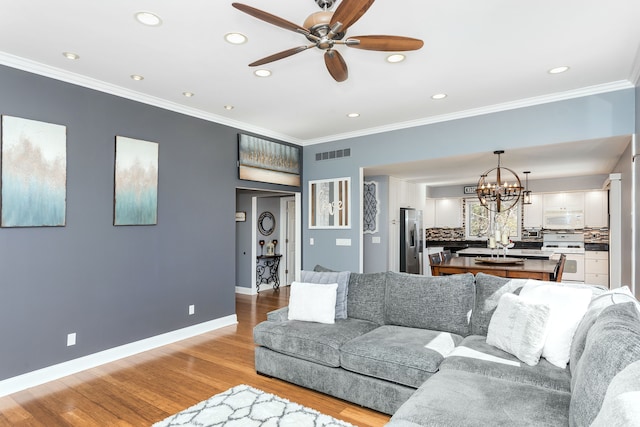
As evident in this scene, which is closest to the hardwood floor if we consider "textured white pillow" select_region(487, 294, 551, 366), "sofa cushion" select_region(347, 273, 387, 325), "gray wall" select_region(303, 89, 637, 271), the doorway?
"sofa cushion" select_region(347, 273, 387, 325)

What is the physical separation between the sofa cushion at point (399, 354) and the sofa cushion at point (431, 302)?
117 millimetres

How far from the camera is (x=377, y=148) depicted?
5410mm

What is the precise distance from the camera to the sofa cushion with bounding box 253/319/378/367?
286 cm

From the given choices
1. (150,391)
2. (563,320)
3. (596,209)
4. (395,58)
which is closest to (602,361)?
(563,320)

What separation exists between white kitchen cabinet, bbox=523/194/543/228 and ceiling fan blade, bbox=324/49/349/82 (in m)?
7.43

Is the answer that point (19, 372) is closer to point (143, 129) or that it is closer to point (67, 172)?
point (67, 172)

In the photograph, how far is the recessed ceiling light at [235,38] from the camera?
274 centimetres

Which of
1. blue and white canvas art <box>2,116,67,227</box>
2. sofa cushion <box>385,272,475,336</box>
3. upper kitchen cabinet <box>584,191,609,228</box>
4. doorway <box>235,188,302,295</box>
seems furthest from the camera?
upper kitchen cabinet <box>584,191,609,228</box>

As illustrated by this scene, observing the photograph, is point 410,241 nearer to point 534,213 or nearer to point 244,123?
point 534,213

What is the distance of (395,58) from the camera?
10.1 feet

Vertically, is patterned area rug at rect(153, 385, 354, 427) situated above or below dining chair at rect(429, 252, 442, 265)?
below

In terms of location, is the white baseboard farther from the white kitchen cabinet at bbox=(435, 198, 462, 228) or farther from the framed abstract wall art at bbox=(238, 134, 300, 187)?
the white kitchen cabinet at bbox=(435, 198, 462, 228)

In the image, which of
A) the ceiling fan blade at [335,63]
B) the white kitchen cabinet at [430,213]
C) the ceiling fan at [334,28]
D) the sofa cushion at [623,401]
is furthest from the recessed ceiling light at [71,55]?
the white kitchen cabinet at [430,213]

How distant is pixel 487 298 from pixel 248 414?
202cm
